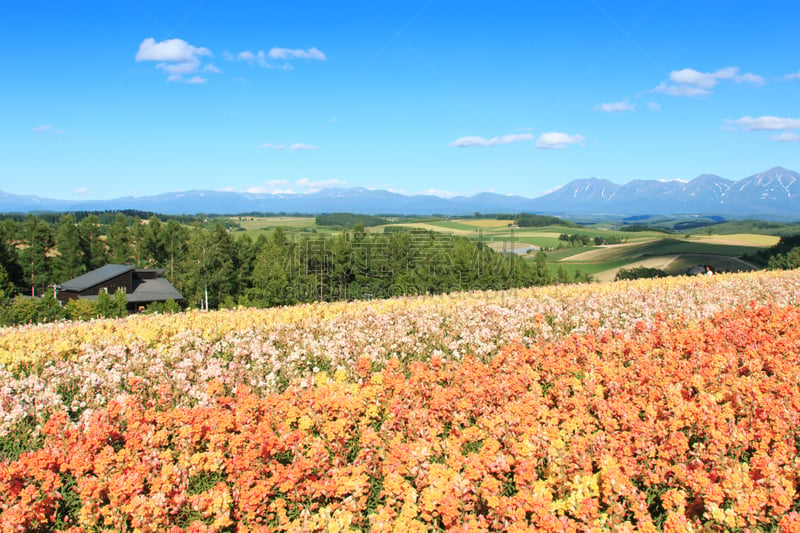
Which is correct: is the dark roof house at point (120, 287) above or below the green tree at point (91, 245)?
below

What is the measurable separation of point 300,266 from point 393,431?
166 feet

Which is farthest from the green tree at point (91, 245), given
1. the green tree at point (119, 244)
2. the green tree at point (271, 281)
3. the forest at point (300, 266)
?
the green tree at point (271, 281)

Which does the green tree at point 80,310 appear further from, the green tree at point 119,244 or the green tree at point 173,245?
the green tree at point 119,244

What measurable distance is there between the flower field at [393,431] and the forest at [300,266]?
138 ft

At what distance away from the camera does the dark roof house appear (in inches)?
2050

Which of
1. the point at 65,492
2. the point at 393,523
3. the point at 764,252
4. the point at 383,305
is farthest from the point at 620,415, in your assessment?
the point at 764,252

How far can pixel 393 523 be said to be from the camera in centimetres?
430

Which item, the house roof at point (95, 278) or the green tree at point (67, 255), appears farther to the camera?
the green tree at point (67, 255)

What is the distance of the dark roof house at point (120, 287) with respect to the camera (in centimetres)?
5206

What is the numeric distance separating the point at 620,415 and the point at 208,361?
656 centimetres

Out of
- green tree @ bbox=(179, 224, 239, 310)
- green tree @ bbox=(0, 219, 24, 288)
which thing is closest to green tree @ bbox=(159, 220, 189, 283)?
green tree @ bbox=(179, 224, 239, 310)

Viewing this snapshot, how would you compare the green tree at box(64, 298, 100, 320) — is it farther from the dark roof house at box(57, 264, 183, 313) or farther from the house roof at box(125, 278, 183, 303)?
the house roof at box(125, 278, 183, 303)

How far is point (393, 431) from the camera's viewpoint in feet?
20.2

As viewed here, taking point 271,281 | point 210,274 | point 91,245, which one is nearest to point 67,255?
point 91,245
